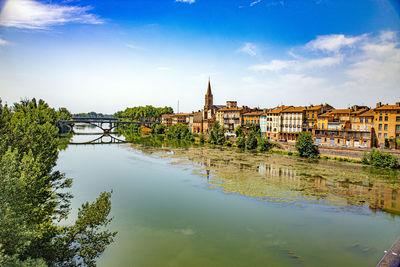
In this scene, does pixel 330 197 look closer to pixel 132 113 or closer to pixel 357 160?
pixel 357 160

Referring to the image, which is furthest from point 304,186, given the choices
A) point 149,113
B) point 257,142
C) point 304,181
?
point 149,113

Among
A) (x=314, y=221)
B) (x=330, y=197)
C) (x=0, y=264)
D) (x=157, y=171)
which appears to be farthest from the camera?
(x=157, y=171)

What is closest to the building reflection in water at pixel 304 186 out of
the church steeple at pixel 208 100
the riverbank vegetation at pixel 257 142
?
the riverbank vegetation at pixel 257 142

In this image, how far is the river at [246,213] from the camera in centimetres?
1045

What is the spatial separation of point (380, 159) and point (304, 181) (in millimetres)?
12582

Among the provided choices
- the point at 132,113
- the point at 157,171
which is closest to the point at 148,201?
the point at 157,171

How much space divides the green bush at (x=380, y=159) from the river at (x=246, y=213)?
5.87ft

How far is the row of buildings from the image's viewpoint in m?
32.3

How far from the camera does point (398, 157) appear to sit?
1098 inches

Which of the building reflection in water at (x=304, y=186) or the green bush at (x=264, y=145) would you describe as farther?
the green bush at (x=264, y=145)

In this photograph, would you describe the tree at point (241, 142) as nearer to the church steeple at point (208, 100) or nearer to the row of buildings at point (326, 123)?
the row of buildings at point (326, 123)

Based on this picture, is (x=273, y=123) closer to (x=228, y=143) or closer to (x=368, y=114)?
(x=228, y=143)

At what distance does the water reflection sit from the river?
8cm

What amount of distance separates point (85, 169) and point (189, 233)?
18210 mm
